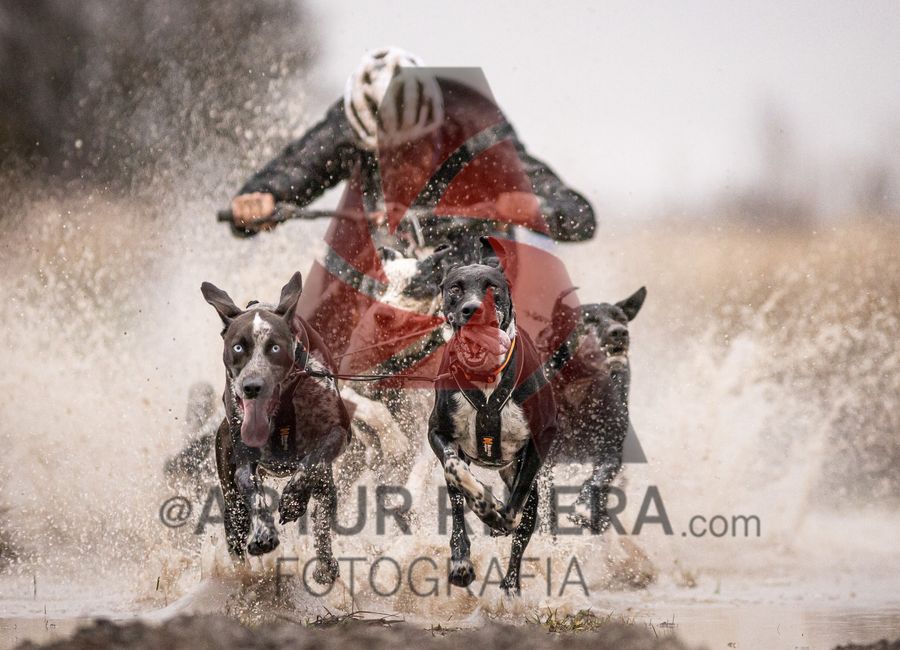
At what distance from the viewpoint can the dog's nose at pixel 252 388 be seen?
17.2ft

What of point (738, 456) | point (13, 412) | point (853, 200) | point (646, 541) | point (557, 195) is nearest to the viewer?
point (557, 195)

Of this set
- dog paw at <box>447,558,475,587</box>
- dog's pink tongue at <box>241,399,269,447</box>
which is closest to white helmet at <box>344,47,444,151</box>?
dog's pink tongue at <box>241,399,269,447</box>

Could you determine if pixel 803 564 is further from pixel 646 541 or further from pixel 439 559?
pixel 439 559

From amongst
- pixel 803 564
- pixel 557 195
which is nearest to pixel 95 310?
pixel 557 195

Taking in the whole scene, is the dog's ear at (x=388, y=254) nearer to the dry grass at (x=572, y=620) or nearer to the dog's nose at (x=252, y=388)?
the dog's nose at (x=252, y=388)

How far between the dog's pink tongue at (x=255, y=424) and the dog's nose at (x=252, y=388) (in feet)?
0.19

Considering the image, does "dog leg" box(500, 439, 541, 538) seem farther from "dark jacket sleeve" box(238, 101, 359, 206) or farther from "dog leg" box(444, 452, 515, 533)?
"dark jacket sleeve" box(238, 101, 359, 206)

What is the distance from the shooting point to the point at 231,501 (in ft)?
20.0

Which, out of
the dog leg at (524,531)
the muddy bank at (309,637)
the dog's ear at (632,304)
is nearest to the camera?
the muddy bank at (309,637)

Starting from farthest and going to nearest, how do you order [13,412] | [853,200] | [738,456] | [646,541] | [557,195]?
[853,200] → [13,412] → [738,456] → [646,541] → [557,195]

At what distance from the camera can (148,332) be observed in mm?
9430

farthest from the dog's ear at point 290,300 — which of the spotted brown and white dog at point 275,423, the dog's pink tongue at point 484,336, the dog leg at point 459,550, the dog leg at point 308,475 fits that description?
the dog leg at point 459,550

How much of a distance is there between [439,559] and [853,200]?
577cm

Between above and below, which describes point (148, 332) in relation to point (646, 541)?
above
